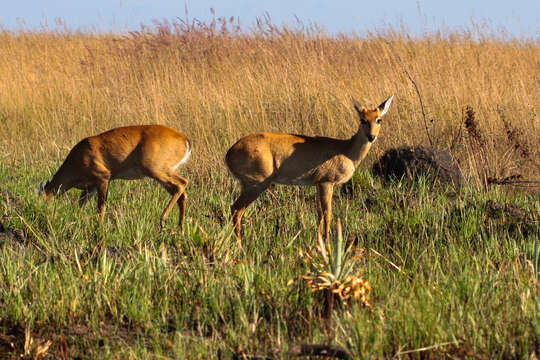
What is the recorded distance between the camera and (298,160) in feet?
17.4

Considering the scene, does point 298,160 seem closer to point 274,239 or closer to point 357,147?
point 357,147

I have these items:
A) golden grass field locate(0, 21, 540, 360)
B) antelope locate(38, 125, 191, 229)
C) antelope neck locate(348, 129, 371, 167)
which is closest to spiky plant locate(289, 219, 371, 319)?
golden grass field locate(0, 21, 540, 360)

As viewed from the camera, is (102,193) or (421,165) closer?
(102,193)

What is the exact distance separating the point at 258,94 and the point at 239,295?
6393mm

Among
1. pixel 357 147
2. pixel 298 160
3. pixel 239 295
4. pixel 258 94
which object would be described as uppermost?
pixel 258 94

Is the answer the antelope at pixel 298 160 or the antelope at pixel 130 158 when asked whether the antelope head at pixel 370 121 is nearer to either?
the antelope at pixel 298 160

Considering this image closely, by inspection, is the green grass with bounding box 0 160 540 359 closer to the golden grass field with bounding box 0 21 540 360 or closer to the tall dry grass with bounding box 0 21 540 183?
the golden grass field with bounding box 0 21 540 360

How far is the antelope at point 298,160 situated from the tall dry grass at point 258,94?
1526mm

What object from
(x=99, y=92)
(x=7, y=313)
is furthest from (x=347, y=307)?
(x=99, y=92)

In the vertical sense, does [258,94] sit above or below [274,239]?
above

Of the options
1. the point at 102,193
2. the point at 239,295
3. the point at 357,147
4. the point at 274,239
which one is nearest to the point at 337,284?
the point at 239,295

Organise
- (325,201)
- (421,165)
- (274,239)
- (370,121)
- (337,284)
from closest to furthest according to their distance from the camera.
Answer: (337,284) < (274,239) < (370,121) < (325,201) < (421,165)

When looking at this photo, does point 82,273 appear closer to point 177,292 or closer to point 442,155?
point 177,292

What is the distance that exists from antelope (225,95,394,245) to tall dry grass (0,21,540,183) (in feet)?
5.01
